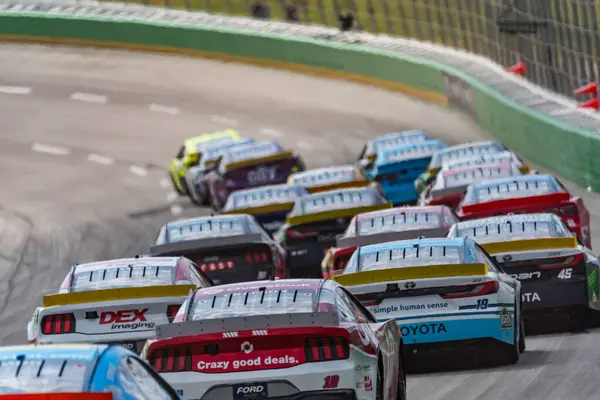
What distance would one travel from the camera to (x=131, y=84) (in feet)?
178

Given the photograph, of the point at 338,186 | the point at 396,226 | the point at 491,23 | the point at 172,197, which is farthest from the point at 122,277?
the point at 491,23

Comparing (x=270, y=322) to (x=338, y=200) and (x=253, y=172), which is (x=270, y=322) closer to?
(x=338, y=200)

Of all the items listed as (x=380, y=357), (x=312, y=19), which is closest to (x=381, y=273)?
(x=380, y=357)

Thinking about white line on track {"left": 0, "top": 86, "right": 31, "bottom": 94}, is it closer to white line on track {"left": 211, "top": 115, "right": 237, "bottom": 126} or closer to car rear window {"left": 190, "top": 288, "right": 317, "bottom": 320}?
white line on track {"left": 211, "top": 115, "right": 237, "bottom": 126}

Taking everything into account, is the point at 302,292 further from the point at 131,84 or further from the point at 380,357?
the point at 131,84

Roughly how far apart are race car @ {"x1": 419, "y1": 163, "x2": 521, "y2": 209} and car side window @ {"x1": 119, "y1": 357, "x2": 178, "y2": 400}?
47.5 feet

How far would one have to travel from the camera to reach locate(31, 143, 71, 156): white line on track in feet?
148

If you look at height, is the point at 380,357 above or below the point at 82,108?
above

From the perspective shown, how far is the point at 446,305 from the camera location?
1320 cm

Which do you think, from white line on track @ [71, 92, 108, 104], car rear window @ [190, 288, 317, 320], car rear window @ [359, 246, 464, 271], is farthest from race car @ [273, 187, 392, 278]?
white line on track @ [71, 92, 108, 104]

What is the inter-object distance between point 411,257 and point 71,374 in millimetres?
6788

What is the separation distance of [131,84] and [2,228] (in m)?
22.1

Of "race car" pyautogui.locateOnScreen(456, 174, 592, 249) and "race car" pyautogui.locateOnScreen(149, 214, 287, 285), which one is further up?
"race car" pyautogui.locateOnScreen(149, 214, 287, 285)

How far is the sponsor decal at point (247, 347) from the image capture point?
995 cm
